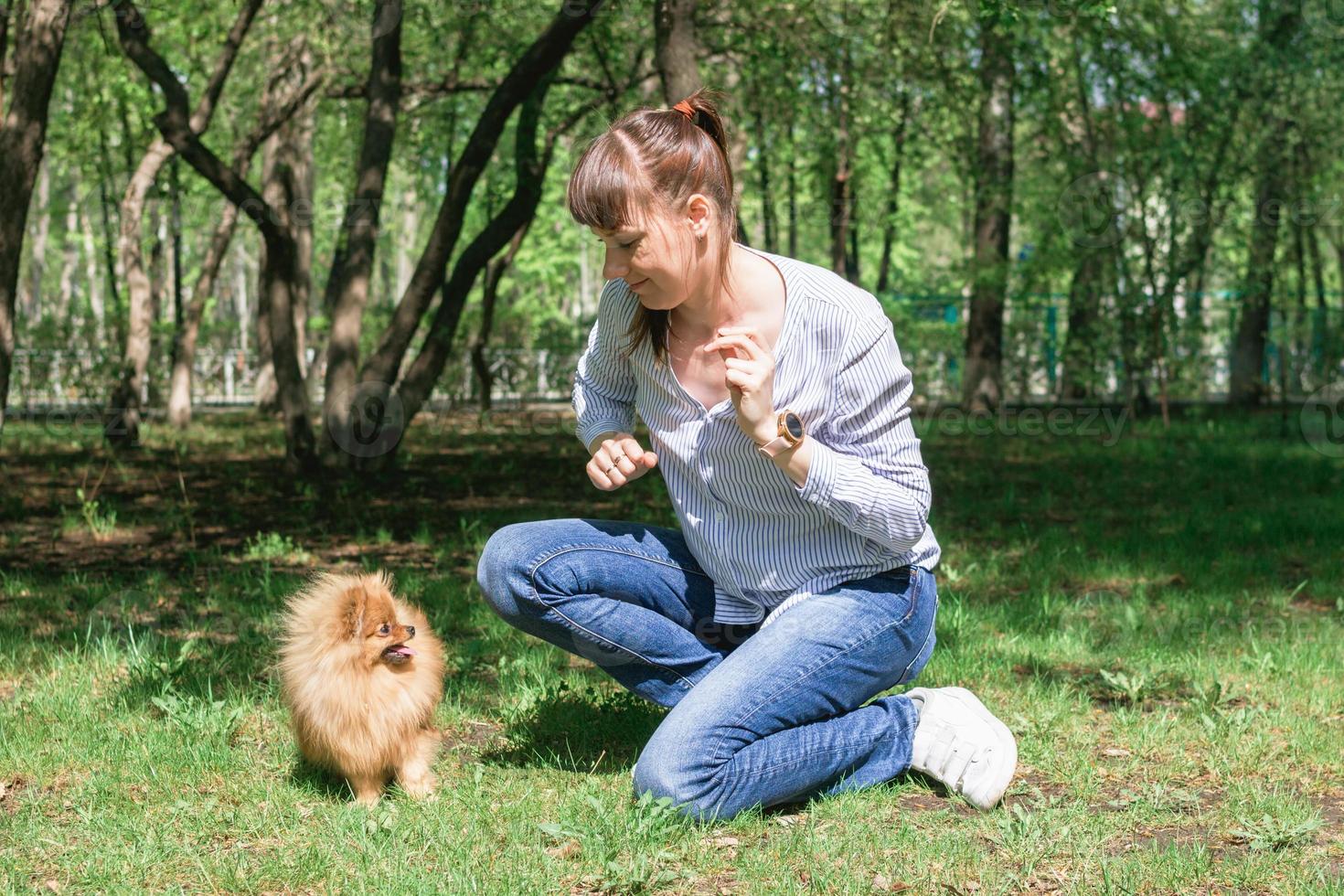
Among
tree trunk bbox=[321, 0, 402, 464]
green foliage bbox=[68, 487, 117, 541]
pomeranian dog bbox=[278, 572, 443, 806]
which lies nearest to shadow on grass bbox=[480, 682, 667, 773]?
pomeranian dog bbox=[278, 572, 443, 806]

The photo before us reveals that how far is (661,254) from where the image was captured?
116 inches

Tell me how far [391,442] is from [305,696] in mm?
6216

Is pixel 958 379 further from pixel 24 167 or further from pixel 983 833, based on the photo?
pixel 983 833

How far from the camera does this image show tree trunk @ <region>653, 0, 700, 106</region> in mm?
6895

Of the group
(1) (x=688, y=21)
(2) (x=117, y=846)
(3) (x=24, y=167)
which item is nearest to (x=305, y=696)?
(2) (x=117, y=846)

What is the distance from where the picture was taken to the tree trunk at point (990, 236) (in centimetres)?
1373

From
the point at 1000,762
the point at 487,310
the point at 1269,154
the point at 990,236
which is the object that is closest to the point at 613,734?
the point at 1000,762

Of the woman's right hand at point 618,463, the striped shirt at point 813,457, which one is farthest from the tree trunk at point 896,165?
the woman's right hand at point 618,463

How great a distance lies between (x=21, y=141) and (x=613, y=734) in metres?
3.74

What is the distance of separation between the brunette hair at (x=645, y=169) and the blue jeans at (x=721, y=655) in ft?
2.93

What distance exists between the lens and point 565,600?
327 centimetres

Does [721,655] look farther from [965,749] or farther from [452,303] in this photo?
[452,303]

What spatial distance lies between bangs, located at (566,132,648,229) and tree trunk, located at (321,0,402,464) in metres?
6.30

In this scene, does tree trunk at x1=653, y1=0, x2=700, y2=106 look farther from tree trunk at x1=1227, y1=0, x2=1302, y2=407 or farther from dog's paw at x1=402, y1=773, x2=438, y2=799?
tree trunk at x1=1227, y1=0, x2=1302, y2=407
